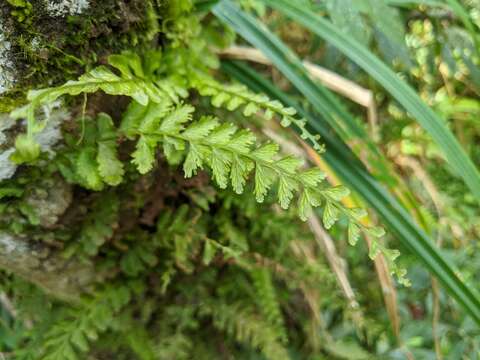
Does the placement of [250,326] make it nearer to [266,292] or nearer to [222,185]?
[266,292]

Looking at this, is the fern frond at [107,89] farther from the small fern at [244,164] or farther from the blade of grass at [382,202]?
the blade of grass at [382,202]

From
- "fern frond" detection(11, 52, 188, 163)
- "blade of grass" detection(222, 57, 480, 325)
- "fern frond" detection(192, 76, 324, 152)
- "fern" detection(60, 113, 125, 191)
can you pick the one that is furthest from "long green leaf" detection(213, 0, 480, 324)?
"fern" detection(60, 113, 125, 191)

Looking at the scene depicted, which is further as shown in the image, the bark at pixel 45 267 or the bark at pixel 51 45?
the bark at pixel 45 267

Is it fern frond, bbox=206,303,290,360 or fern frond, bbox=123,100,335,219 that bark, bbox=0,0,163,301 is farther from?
fern frond, bbox=206,303,290,360

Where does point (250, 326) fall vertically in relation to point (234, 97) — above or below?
below

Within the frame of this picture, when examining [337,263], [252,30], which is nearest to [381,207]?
[337,263]

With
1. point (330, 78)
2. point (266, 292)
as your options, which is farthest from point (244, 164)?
point (330, 78)

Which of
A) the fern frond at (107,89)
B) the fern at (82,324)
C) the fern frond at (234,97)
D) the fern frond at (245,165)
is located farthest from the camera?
the fern at (82,324)

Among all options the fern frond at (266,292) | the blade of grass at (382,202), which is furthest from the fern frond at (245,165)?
the fern frond at (266,292)
